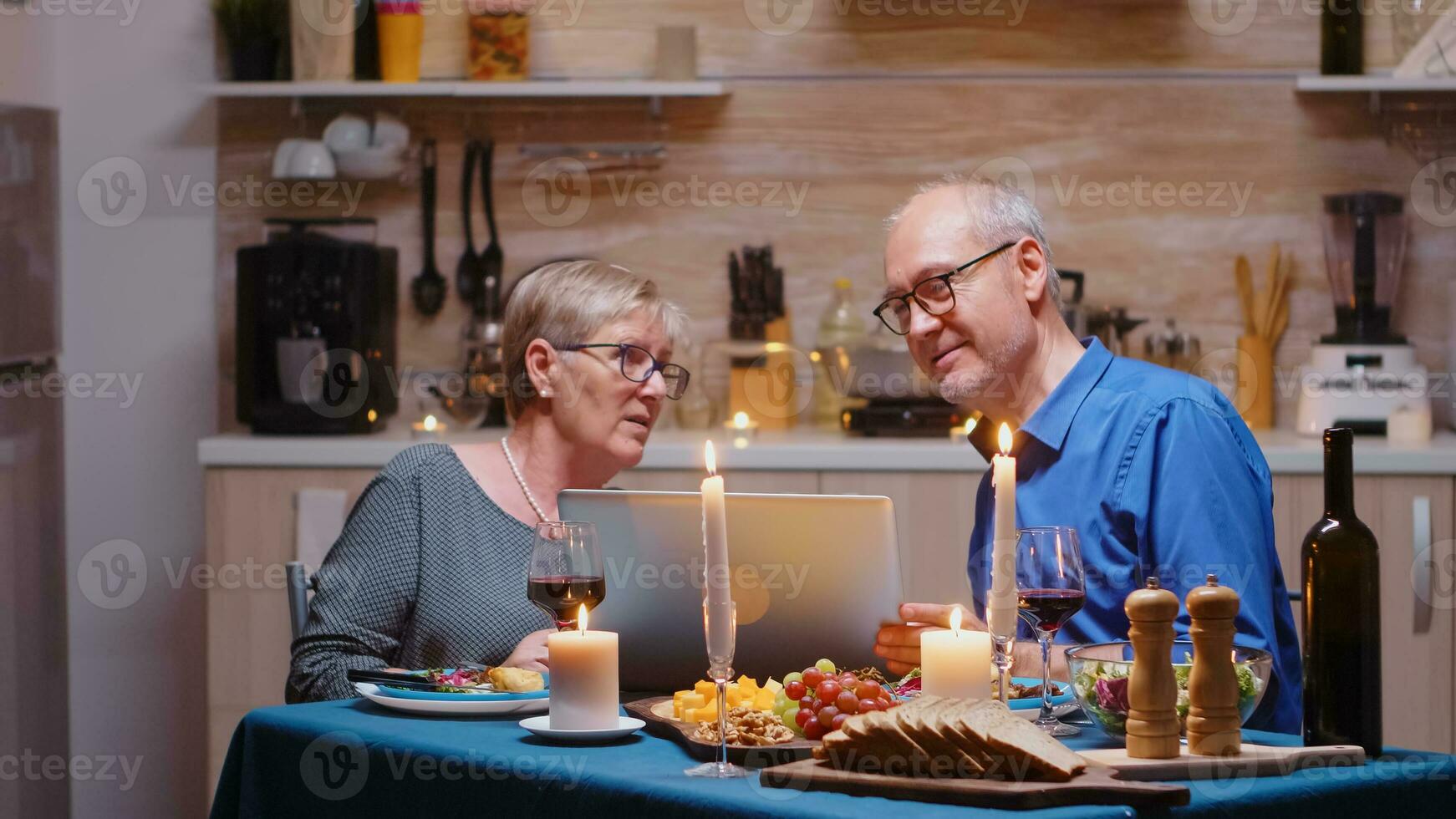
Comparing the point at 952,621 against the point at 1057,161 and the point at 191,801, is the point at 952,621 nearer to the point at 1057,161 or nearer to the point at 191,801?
the point at 1057,161

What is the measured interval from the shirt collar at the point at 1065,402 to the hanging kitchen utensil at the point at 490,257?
6.07 ft

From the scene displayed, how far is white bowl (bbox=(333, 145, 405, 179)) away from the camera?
11.5 ft

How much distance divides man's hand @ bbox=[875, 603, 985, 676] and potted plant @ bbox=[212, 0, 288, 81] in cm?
244

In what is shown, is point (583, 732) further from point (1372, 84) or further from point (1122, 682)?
point (1372, 84)

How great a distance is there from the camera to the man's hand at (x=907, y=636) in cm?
158

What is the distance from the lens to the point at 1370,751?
1307 millimetres

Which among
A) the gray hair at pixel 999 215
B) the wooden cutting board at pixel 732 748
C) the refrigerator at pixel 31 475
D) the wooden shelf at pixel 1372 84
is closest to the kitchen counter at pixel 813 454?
the refrigerator at pixel 31 475

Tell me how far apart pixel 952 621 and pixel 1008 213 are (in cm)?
86

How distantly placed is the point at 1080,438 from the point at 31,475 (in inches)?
81.5

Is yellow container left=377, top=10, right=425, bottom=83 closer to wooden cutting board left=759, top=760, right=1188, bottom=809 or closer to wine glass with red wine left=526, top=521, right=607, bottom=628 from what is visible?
wine glass with red wine left=526, top=521, right=607, bottom=628

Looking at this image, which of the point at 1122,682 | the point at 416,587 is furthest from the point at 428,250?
the point at 1122,682

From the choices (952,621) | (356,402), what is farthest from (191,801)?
(952,621)

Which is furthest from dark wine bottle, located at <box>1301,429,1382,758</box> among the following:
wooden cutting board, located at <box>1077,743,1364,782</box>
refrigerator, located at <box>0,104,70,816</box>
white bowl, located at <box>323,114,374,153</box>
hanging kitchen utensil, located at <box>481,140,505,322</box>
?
white bowl, located at <box>323,114,374,153</box>

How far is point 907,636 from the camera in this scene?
159 cm
